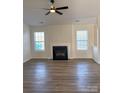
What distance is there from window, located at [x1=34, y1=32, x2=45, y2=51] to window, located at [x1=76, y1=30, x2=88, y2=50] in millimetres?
2619

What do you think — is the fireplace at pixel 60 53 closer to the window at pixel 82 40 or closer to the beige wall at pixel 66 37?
the beige wall at pixel 66 37

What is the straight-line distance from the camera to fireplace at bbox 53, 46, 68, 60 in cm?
1066

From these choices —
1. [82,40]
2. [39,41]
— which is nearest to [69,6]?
[82,40]

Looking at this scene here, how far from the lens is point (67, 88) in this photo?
4.27m

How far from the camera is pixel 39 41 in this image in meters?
11.1

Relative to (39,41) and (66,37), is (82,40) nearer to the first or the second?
(66,37)

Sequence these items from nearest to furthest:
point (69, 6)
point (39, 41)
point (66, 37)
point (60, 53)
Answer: point (69, 6), point (60, 53), point (66, 37), point (39, 41)

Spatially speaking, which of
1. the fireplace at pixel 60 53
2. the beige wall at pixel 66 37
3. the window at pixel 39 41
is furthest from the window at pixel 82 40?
the window at pixel 39 41

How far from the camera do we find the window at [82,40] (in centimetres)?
1084

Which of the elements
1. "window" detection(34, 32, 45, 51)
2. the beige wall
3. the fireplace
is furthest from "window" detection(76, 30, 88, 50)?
"window" detection(34, 32, 45, 51)

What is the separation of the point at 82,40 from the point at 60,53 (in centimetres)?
184
